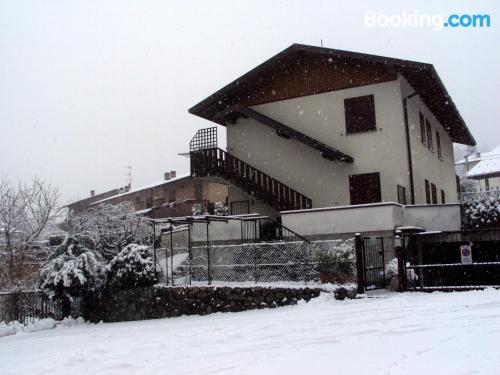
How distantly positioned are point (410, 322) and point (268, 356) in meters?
2.77

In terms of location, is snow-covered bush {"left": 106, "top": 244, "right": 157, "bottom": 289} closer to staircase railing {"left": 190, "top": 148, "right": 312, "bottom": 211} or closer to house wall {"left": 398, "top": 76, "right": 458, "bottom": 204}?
staircase railing {"left": 190, "top": 148, "right": 312, "bottom": 211}

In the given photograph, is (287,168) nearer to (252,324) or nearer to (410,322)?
(252,324)

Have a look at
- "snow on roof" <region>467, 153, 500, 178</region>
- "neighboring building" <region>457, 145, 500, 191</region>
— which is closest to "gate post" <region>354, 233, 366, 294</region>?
"neighboring building" <region>457, 145, 500, 191</region>

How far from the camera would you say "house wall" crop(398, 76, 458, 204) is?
21.2m

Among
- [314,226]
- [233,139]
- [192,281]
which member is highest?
[233,139]

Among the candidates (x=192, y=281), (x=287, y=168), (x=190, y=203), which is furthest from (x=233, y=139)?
(x=190, y=203)

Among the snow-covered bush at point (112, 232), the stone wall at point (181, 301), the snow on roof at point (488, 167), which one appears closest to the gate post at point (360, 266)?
the stone wall at point (181, 301)

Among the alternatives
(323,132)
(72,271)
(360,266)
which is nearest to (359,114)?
(323,132)

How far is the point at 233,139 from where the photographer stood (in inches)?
934

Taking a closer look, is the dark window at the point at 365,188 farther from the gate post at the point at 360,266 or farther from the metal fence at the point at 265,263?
the gate post at the point at 360,266

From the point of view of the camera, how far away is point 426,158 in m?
23.3

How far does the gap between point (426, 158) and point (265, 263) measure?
11.4m

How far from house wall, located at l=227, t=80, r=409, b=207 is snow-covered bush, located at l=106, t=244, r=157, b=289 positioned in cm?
736

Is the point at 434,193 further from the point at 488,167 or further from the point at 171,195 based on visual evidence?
Answer: the point at 488,167
